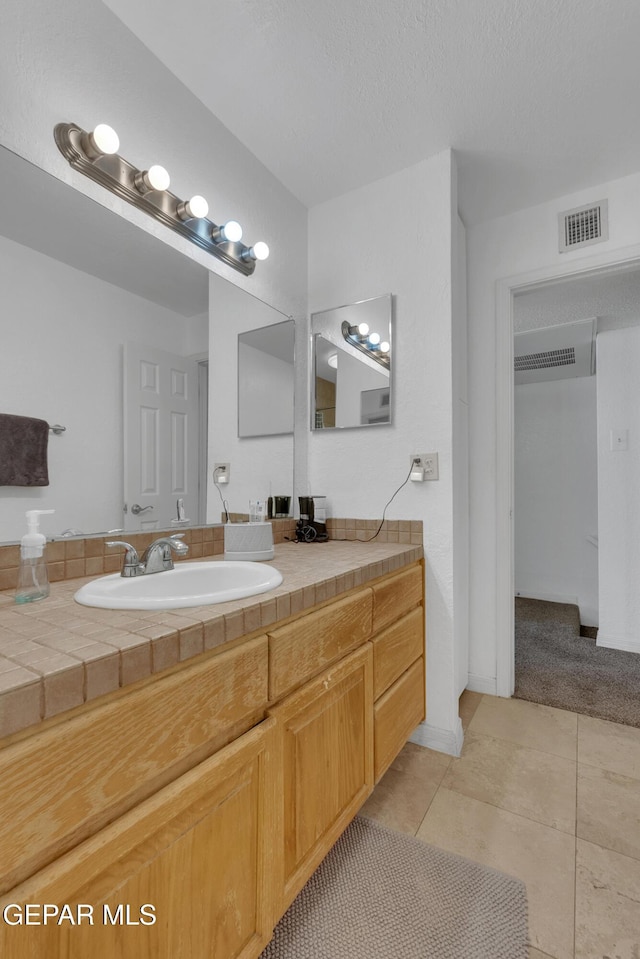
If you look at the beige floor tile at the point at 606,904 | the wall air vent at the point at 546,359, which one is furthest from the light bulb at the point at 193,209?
the wall air vent at the point at 546,359

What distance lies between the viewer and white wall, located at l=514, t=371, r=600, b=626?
13.0 ft

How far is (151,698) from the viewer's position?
2.24ft

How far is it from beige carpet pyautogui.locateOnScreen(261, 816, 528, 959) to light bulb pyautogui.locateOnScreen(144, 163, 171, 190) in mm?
2053

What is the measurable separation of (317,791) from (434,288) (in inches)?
71.6

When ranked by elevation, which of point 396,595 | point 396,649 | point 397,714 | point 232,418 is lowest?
point 397,714

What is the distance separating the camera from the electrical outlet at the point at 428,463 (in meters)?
1.84

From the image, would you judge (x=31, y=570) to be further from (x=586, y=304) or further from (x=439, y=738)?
(x=586, y=304)

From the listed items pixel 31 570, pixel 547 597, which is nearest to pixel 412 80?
pixel 31 570

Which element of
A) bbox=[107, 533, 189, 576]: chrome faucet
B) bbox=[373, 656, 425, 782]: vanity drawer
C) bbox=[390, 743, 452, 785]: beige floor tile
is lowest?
bbox=[390, 743, 452, 785]: beige floor tile

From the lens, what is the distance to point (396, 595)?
1.56 m

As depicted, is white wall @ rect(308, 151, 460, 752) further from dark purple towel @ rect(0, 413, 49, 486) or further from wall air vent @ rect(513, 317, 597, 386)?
wall air vent @ rect(513, 317, 597, 386)

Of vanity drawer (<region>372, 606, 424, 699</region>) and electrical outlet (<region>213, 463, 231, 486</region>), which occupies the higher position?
electrical outlet (<region>213, 463, 231, 486</region>)

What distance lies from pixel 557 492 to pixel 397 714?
330 centimetres

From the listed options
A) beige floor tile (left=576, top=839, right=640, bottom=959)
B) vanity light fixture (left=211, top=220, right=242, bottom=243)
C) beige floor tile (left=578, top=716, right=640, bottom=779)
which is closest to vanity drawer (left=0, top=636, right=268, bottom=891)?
beige floor tile (left=576, top=839, right=640, bottom=959)
